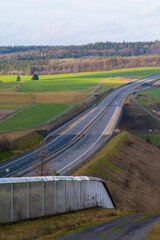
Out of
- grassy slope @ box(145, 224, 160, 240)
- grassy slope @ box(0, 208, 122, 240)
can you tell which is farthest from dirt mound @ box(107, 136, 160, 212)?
grassy slope @ box(145, 224, 160, 240)

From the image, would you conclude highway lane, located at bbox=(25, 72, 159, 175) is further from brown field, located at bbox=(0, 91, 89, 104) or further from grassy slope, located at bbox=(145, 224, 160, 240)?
grassy slope, located at bbox=(145, 224, 160, 240)

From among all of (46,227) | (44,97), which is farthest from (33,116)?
(46,227)

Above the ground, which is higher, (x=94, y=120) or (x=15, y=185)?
(x=15, y=185)

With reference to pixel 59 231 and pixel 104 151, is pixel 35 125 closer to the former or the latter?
pixel 104 151

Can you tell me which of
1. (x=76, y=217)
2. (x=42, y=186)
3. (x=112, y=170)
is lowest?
(x=112, y=170)

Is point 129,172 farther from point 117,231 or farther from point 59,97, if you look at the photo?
point 59,97

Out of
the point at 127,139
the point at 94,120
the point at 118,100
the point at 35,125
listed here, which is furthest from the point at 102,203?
the point at 118,100

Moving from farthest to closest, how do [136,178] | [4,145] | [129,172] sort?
[4,145], [129,172], [136,178]
